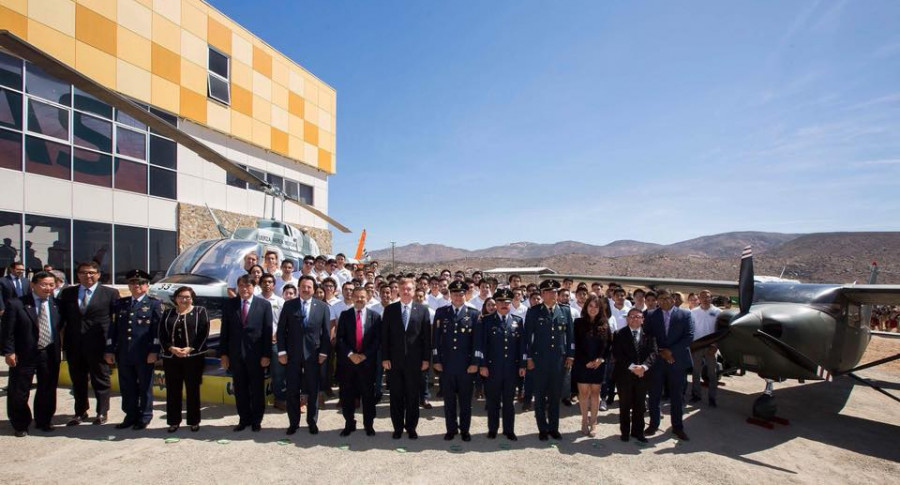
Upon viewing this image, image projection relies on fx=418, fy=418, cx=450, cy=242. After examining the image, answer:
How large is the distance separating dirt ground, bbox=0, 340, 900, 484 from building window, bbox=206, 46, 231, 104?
1580 centimetres

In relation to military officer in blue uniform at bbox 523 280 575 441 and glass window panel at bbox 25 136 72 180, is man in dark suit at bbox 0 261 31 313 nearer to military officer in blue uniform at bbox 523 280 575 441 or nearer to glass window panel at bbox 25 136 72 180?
glass window panel at bbox 25 136 72 180

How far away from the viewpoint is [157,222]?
645 inches

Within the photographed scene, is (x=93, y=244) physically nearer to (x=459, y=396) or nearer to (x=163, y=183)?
(x=163, y=183)

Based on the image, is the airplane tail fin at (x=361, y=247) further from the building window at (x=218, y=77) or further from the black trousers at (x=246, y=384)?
the black trousers at (x=246, y=384)

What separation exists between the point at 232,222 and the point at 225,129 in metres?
4.21

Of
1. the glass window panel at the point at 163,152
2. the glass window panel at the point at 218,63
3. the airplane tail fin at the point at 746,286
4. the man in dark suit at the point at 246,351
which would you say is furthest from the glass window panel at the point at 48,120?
the airplane tail fin at the point at 746,286

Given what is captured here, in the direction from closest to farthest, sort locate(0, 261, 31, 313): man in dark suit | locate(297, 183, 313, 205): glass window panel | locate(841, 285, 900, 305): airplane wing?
locate(841, 285, 900, 305): airplane wing
locate(0, 261, 31, 313): man in dark suit
locate(297, 183, 313, 205): glass window panel

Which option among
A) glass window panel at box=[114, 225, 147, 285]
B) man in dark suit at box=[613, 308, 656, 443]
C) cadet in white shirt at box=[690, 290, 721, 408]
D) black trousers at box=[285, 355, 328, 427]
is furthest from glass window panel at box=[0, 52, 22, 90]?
cadet in white shirt at box=[690, 290, 721, 408]

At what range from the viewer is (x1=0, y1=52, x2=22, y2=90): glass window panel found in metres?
12.4

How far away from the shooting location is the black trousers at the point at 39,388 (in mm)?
5027

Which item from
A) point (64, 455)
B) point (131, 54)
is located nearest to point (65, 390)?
point (64, 455)

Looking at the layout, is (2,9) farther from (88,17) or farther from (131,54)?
(131,54)

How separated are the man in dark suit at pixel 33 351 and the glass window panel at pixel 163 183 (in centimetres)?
1291

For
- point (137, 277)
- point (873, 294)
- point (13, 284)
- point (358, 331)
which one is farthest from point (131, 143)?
point (873, 294)
